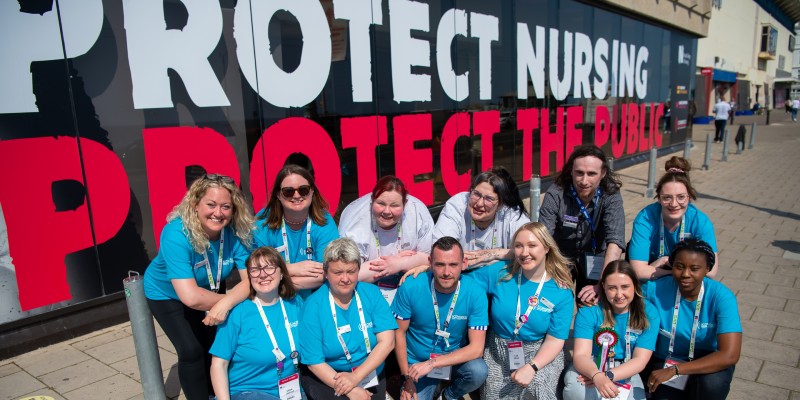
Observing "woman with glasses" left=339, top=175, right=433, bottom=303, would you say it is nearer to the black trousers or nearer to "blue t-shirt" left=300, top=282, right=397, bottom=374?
"blue t-shirt" left=300, top=282, right=397, bottom=374

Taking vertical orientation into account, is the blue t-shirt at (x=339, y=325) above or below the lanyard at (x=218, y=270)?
below

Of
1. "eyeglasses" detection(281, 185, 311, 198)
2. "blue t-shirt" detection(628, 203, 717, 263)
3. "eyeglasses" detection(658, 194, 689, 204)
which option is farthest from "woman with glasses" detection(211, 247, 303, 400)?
"eyeglasses" detection(658, 194, 689, 204)

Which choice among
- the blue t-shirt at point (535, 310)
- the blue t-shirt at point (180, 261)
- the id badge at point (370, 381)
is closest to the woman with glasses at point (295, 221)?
the blue t-shirt at point (180, 261)

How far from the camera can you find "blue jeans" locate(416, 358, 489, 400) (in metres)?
3.14

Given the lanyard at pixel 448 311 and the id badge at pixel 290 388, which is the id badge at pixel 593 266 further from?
the id badge at pixel 290 388

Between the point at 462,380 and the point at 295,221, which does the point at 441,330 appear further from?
the point at 295,221

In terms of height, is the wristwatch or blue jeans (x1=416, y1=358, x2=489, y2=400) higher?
the wristwatch

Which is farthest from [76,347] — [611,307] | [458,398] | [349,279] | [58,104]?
[611,307]

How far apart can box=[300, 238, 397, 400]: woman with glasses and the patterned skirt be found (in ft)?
2.36

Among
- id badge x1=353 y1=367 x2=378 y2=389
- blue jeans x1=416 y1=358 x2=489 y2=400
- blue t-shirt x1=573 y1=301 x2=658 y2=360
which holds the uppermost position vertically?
blue t-shirt x1=573 y1=301 x2=658 y2=360

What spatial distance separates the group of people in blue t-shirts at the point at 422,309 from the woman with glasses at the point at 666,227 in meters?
→ 0.01

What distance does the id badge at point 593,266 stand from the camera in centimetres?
382

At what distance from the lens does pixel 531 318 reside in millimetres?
3156

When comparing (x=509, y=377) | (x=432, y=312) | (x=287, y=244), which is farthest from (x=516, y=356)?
(x=287, y=244)
